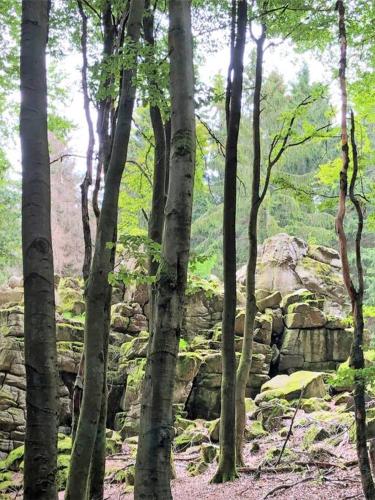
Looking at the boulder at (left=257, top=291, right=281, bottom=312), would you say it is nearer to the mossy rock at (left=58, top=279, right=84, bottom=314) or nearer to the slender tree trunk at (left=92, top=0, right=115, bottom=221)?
the mossy rock at (left=58, top=279, right=84, bottom=314)

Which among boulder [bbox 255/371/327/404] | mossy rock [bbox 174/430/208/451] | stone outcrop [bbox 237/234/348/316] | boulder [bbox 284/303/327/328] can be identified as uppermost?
stone outcrop [bbox 237/234/348/316]

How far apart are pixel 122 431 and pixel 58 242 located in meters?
16.6

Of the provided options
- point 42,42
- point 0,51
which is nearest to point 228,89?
point 0,51

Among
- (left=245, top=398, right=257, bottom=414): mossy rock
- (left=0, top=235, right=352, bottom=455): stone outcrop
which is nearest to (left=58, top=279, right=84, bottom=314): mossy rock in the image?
(left=0, top=235, right=352, bottom=455): stone outcrop

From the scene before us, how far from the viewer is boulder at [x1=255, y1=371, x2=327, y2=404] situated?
11742 millimetres

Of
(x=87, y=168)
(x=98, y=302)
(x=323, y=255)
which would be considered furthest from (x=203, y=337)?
(x=98, y=302)

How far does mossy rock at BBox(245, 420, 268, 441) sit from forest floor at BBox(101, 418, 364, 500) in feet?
4.59

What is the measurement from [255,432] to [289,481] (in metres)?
3.62

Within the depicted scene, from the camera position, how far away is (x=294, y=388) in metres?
11.9

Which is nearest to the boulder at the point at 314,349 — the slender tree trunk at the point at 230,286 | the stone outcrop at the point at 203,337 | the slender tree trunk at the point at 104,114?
the stone outcrop at the point at 203,337

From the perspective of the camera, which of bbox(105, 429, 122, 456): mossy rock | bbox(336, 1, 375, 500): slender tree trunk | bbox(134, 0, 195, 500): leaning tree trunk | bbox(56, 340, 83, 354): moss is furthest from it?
bbox(56, 340, 83, 354): moss

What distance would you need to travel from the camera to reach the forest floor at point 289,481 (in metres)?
5.98

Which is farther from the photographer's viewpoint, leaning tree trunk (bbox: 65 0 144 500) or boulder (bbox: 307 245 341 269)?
boulder (bbox: 307 245 341 269)

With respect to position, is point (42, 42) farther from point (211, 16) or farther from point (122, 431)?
point (122, 431)
